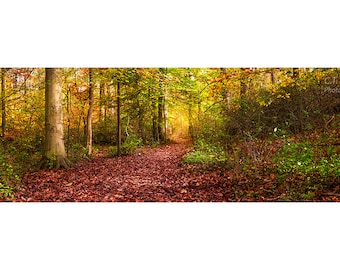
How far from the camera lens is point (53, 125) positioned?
3.86m

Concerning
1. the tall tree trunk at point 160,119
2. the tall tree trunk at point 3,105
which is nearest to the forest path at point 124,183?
the tall tree trunk at point 160,119

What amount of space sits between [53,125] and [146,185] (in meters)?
1.64

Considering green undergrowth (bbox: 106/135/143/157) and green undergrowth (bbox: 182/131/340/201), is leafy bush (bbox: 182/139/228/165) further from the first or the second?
green undergrowth (bbox: 106/135/143/157)

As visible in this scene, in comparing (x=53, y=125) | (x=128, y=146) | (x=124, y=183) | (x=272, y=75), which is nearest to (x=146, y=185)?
(x=124, y=183)

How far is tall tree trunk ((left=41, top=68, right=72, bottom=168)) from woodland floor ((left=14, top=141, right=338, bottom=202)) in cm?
17

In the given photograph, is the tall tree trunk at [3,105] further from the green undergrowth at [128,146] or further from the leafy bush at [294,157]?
the leafy bush at [294,157]

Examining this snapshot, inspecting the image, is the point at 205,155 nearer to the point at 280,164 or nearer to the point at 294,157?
the point at 280,164

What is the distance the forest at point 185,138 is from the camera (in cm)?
348

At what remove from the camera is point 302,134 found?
3686 mm

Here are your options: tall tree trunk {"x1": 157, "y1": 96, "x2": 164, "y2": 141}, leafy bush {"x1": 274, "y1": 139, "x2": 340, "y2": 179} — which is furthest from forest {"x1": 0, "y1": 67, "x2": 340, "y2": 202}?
tall tree trunk {"x1": 157, "y1": 96, "x2": 164, "y2": 141}

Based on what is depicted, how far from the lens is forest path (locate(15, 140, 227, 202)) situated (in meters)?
3.46
